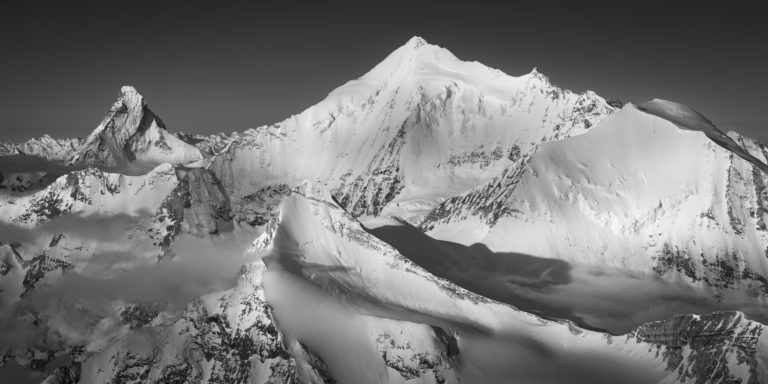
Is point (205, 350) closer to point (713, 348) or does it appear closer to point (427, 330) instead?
point (427, 330)

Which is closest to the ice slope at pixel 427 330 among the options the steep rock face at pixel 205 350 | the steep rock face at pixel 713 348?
the steep rock face at pixel 713 348

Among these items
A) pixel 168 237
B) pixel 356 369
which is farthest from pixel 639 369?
pixel 168 237

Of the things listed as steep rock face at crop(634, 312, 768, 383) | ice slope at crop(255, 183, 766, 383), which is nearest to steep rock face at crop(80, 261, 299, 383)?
ice slope at crop(255, 183, 766, 383)

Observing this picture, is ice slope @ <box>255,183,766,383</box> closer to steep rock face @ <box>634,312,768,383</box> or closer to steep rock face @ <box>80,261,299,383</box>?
steep rock face @ <box>634,312,768,383</box>

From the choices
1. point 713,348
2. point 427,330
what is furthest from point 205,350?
point 713,348

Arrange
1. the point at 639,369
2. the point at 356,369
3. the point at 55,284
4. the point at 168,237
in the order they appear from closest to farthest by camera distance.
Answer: the point at 356,369, the point at 639,369, the point at 55,284, the point at 168,237

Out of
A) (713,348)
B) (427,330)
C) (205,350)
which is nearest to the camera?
(205,350)

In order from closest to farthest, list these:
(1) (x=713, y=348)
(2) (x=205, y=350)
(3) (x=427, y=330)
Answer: (2) (x=205, y=350)
(1) (x=713, y=348)
(3) (x=427, y=330)

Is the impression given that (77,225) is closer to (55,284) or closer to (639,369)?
(55,284)

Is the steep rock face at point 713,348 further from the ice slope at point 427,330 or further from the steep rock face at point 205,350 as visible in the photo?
the steep rock face at point 205,350

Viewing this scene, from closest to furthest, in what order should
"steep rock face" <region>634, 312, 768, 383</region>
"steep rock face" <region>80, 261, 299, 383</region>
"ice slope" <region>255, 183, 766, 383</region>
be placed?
"steep rock face" <region>80, 261, 299, 383</region>, "steep rock face" <region>634, 312, 768, 383</region>, "ice slope" <region>255, 183, 766, 383</region>

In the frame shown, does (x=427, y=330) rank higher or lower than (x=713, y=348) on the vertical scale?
lower
